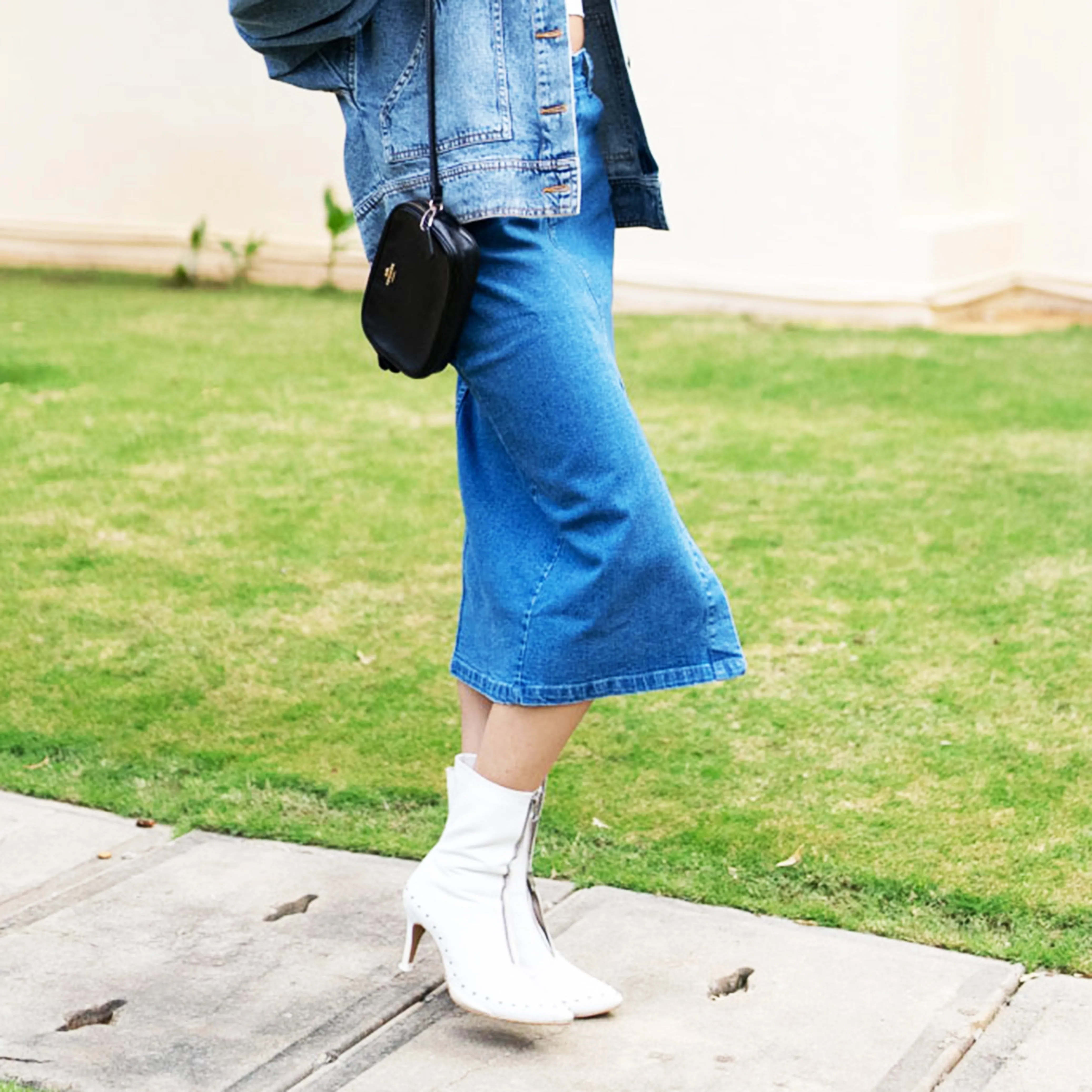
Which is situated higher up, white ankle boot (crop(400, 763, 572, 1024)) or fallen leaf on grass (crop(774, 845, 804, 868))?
white ankle boot (crop(400, 763, 572, 1024))

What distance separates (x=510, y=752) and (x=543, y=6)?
3.01ft

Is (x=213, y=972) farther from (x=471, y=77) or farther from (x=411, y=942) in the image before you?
(x=471, y=77)

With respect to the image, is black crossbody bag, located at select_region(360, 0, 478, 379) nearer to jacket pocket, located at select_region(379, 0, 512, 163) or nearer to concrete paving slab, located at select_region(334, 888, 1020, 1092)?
jacket pocket, located at select_region(379, 0, 512, 163)

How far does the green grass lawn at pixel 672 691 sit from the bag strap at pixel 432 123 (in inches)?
45.0

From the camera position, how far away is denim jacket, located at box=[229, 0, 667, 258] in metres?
2.10

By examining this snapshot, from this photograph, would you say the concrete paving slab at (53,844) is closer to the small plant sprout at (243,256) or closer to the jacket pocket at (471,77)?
the jacket pocket at (471,77)

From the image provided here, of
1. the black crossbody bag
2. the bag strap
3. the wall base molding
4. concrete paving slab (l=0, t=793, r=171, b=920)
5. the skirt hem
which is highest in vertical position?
the bag strap

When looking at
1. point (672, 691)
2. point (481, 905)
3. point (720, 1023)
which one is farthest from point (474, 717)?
point (672, 691)

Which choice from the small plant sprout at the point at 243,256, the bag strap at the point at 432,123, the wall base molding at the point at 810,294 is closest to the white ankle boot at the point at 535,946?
the bag strap at the point at 432,123

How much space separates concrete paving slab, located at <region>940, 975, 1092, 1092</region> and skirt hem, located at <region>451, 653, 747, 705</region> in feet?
1.83

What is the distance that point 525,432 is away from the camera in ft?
7.13

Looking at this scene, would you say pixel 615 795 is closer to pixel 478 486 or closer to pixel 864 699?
pixel 864 699

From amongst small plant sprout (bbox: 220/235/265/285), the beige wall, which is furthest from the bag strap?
small plant sprout (bbox: 220/235/265/285)

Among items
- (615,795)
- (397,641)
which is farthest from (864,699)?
(397,641)
